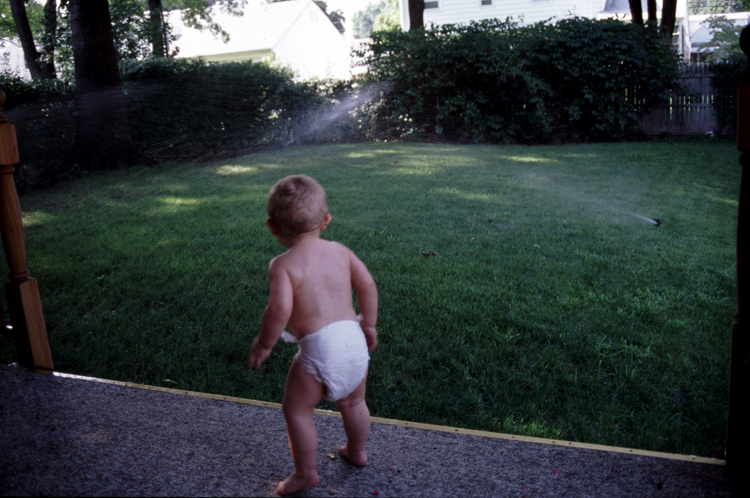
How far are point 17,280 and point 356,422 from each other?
64.9 inches

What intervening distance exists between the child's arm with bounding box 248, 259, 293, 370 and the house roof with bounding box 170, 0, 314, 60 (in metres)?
23.7

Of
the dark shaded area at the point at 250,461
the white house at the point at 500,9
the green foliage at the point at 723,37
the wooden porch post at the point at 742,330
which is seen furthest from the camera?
the green foliage at the point at 723,37

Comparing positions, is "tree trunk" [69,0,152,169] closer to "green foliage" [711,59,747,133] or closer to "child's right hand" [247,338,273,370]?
"child's right hand" [247,338,273,370]

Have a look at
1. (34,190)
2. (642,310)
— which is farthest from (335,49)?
(642,310)

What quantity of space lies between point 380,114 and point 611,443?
1011 cm

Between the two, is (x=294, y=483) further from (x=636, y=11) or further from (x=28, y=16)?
(x=28, y=16)

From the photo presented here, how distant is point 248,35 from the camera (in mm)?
25562

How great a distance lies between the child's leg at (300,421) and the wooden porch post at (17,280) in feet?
4.73

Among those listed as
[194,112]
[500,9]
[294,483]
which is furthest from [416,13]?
[294,483]

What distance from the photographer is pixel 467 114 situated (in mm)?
10703

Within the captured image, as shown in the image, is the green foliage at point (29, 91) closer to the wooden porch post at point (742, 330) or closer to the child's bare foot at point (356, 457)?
the child's bare foot at point (356, 457)

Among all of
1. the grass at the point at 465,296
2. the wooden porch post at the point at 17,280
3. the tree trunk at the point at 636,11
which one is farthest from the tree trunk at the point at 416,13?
the wooden porch post at the point at 17,280

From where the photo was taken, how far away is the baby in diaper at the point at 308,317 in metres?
1.60

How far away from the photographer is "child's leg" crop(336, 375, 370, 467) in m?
1.72
